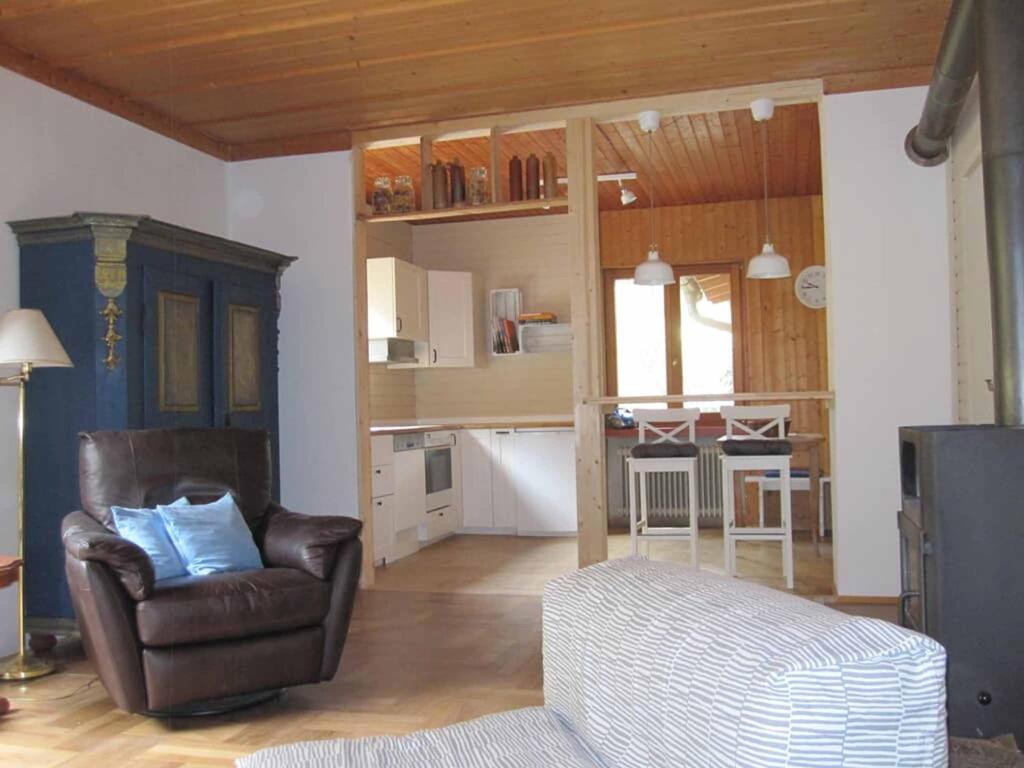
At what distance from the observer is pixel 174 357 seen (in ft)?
15.1

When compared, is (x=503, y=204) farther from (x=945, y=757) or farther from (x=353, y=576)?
(x=945, y=757)

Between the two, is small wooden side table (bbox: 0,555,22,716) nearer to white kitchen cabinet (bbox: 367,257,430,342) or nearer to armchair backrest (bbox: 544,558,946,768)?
armchair backrest (bbox: 544,558,946,768)

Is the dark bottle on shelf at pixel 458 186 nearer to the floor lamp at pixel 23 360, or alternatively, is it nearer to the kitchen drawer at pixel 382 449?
the kitchen drawer at pixel 382 449

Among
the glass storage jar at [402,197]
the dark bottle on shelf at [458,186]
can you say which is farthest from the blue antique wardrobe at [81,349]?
the dark bottle on shelf at [458,186]

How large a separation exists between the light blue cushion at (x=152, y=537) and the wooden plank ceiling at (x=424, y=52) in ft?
6.57

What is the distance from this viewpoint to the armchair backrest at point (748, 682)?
966 millimetres

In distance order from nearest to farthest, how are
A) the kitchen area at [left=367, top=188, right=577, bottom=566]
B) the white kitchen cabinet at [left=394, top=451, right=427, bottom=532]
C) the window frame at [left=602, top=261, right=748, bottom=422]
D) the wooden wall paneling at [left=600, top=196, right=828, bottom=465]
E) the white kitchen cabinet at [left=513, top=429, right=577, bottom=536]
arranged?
1. the white kitchen cabinet at [left=394, top=451, right=427, bottom=532]
2. the kitchen area at [left=367, top=188, right=577, bottom=566]
3. the white kitchen cabinet at [left=513, top=429, right=577, bottom=536]
4. the wooden wall paneling at [left=600, top=196, right=828, bottom=465]
5. the window frame at [left=602, top=261, right=748, bottom=422]

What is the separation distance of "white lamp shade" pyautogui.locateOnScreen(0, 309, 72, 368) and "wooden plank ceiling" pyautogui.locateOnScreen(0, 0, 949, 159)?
123 cm

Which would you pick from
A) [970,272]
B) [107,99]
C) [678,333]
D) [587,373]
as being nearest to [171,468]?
[107,99]

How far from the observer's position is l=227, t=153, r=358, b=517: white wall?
567 cm

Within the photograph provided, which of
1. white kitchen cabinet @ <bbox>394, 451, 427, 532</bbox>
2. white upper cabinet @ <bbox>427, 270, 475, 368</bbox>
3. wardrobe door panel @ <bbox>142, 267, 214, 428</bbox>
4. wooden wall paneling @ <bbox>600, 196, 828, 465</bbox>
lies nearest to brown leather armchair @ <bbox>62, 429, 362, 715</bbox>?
wardrobe door panel @ <bbox>142, 267, 214, 428</bbox>

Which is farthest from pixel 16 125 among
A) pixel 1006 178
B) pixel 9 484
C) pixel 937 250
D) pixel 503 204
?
pixel 937 250

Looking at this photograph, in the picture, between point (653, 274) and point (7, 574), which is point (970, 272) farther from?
point (7, 574)

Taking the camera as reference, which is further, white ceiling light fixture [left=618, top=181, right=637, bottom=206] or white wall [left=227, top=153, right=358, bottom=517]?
white ceiling light fixture [left=618, top=181, right=637, bottom=206]
